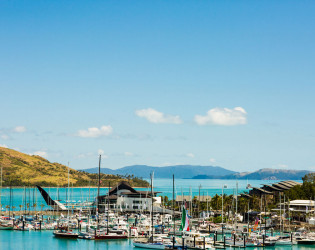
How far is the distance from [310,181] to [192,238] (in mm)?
73290

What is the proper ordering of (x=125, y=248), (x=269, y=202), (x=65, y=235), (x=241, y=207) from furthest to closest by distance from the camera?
(x=269, y=202) → (x=241, y=207) → (x=65, y=235) → (x=125, y=248)

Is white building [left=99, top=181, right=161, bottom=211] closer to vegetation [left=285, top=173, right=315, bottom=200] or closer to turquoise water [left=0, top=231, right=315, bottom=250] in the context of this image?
vegetation [left=285, top=173, right=315, bottom=200]

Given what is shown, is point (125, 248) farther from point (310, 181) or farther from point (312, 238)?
point (310, 181)

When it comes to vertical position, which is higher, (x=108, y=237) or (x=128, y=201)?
(x=128, y=201)

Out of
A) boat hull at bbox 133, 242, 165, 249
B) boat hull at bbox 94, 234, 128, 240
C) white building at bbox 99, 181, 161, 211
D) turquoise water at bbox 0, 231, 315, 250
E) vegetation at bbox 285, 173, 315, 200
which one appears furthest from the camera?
white building at bbox 99, 181, 161, 211

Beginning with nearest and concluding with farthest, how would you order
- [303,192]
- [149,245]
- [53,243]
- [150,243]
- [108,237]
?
[149,245]
[150,243]
[108,237]
[53,243]
[303,192]

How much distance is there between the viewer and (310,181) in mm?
136625

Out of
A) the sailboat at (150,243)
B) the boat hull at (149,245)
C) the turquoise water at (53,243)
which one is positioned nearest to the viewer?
the boat hull at (149,245)

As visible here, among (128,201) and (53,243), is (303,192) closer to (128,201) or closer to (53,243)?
(128,201)

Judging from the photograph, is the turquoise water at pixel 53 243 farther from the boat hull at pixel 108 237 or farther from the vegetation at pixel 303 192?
the vegetation at pixel 303 192

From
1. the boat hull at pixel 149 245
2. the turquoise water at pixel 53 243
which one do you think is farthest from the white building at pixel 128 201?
the boat hull at pixel 149 245

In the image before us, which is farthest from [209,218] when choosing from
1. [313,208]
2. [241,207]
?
[313,208]

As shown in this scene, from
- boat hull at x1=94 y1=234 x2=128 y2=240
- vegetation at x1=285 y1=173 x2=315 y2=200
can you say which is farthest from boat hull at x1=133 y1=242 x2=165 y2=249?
vegetation at x1=285 y1=173 x2=315 y2=200

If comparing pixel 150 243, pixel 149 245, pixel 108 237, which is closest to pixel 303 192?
pixel 108 237
